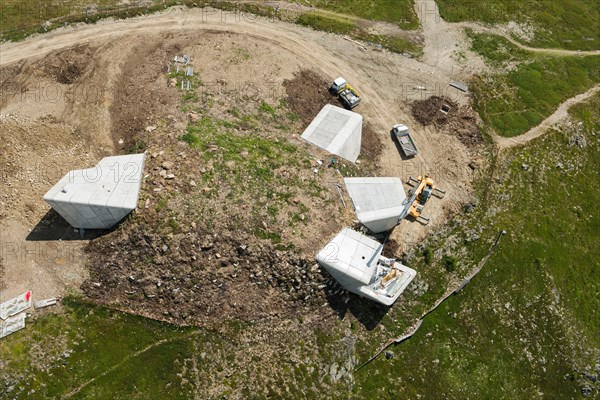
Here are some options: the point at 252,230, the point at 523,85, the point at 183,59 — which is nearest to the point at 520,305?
the point at 252,230

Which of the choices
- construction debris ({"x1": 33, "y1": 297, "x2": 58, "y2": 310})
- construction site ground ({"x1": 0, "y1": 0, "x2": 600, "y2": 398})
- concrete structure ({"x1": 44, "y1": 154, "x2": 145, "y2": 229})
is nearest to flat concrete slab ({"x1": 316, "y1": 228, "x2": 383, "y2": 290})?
construction site ground ({"x1": 0, "y1": 0, "x2": 600, "y2": 398})

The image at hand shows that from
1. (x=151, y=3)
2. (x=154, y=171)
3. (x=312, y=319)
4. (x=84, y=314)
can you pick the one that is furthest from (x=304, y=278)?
(x=151, y=3)

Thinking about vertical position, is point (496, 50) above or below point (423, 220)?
above

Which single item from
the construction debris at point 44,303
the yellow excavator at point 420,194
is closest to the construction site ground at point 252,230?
the construction debris at point 44,303

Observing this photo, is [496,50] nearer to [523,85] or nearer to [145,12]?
[523,85]

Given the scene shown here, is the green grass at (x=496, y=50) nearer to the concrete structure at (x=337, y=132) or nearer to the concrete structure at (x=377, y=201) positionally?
the concrete structure at (x=337, y=132)

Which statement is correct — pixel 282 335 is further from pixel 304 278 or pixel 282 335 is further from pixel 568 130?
pixel 568 130
